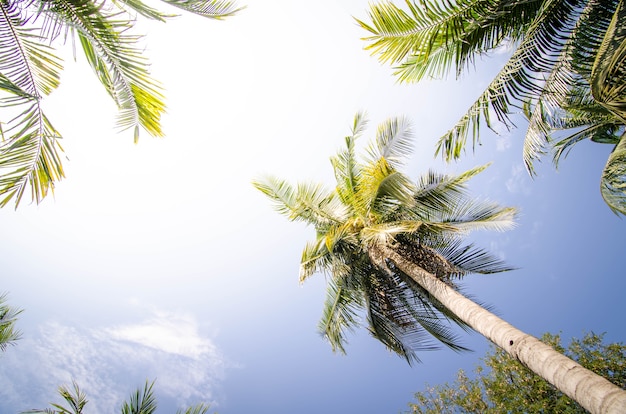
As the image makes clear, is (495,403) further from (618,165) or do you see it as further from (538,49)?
(538,49)

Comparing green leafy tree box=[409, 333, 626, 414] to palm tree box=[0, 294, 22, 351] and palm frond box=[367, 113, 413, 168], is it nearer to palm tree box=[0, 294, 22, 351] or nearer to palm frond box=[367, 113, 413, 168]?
palm frond box=[367, 113, 413, 168]

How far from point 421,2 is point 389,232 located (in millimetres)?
3697

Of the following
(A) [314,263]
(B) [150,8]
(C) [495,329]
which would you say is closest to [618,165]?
(C) [495,329]

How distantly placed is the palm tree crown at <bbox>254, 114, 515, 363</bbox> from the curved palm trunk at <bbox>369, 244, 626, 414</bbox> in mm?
1263

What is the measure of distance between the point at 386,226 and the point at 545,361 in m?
3.46

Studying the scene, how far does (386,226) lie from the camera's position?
623 cm

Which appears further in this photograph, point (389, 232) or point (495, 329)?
point (389, 232)

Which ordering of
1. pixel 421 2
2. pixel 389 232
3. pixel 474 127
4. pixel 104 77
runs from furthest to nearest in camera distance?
pixel 389 232 → pixel 474 127 → pixel 421 2 → pixel 104 77

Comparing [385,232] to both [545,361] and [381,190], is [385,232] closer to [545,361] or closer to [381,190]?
[381,190]

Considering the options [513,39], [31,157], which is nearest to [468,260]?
[513,39]

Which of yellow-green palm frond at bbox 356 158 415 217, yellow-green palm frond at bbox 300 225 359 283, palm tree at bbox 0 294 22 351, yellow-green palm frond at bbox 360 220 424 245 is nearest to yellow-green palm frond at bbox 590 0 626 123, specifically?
yellow-green palm frond at bbox 360 220 424 245

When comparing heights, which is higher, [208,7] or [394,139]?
[394,139]

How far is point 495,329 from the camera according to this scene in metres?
4.08

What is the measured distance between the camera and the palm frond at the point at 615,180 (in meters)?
5.79
